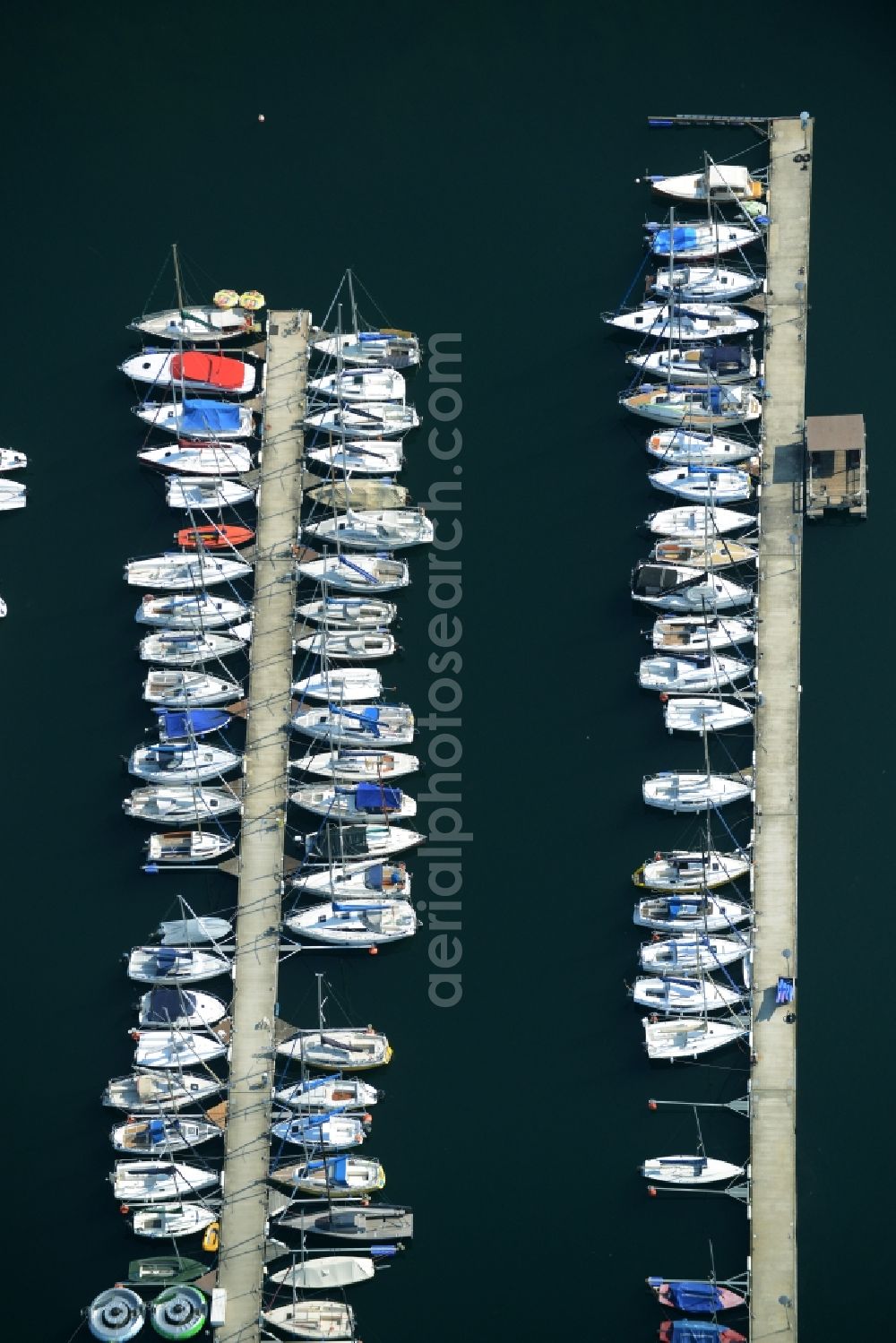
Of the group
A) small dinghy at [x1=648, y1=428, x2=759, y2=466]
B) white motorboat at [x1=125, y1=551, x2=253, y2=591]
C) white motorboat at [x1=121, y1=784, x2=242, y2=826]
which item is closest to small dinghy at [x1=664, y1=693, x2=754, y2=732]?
small dinghy at [x1=648, y1=428, x2=759, y2=466]

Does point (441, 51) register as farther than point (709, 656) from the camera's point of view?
Yes

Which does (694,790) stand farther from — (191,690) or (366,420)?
(191,690)

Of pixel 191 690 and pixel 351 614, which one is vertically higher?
pixel 351 614

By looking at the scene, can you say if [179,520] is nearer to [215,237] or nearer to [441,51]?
[215,237]

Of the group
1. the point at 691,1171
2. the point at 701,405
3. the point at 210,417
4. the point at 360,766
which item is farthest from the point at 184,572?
the point at 691,1171

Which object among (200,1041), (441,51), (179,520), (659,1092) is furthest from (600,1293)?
(441,51)

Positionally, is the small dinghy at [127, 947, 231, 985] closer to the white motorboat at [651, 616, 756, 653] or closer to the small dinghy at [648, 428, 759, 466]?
the white motorboat at [651, 616, 756, 653]
